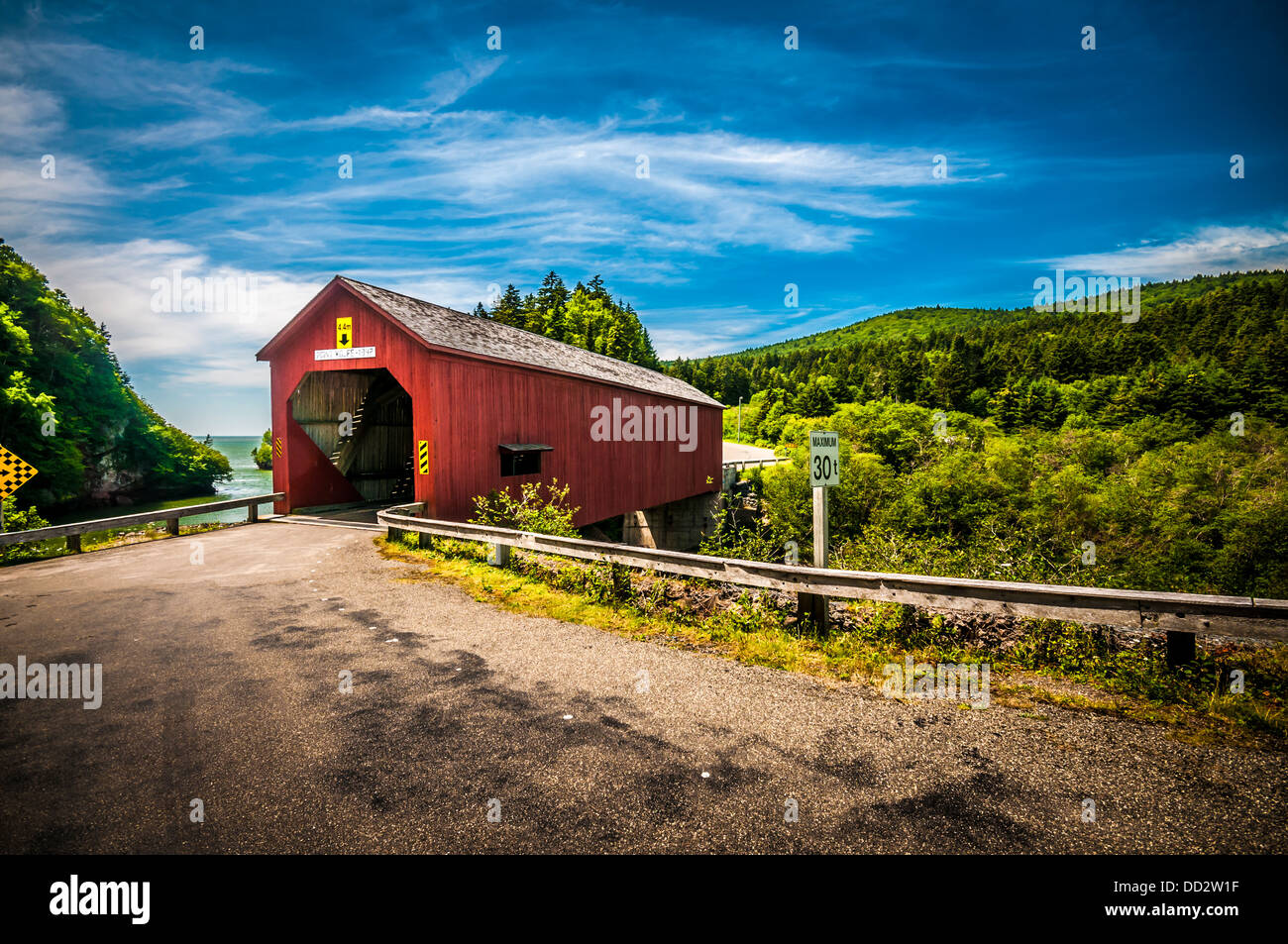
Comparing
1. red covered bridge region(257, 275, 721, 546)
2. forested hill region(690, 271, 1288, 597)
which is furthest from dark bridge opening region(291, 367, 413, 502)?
forested hill region(690, 271, 1288, 597)

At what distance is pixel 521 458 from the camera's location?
1482 cm

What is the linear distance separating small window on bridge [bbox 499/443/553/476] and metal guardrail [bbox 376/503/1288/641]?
8.09 meters

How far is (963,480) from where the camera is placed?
2339 cm

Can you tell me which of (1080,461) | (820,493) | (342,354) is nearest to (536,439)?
(342,354)

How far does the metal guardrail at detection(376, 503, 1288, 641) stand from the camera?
3.73 metres

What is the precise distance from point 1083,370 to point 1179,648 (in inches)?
3100

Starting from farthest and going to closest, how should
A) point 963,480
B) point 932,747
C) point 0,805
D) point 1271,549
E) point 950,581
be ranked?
1. point 963,480
2. point 1271,549
3. point 950,581
4. point 932,747
5. point 0,805

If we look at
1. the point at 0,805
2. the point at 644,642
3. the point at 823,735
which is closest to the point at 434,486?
the point at 644,642

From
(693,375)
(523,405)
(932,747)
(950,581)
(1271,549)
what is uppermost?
(693,375)

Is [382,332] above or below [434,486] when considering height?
above

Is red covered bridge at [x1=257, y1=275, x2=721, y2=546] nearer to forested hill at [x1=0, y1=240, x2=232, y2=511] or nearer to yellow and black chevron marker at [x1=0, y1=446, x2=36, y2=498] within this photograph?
yellow and black chevron marker at [x1=0, y1=446, x2=36, y2=498]

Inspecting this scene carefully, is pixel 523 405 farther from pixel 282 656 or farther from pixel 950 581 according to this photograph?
pixel 950 581

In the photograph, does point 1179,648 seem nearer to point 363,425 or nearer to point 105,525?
point 105,525
